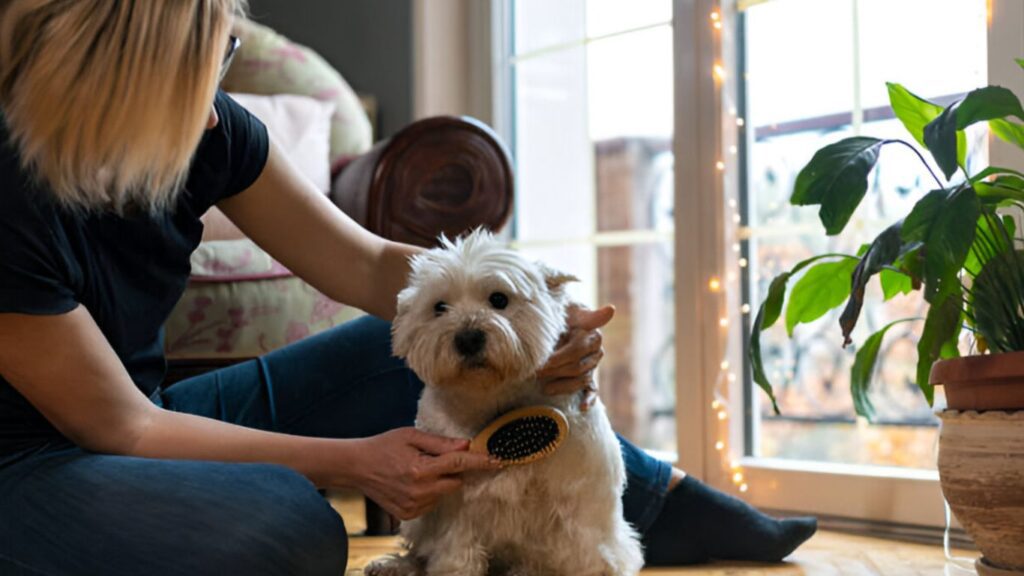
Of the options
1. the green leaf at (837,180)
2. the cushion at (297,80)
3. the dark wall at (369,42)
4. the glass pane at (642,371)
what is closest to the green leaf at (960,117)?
the green leaf at (837,180)

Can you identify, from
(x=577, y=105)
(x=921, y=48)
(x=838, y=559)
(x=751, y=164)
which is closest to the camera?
(x=838, y=559)

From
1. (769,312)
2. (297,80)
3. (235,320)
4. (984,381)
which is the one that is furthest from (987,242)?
(297,80)

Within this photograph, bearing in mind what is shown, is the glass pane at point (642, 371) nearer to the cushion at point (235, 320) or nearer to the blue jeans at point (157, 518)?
the cushion at point (235, 320)

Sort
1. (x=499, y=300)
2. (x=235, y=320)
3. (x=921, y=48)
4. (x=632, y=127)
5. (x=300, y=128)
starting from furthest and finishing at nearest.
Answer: (x=632, y=127), (x=300, y=128), (x=921, y=48), (x=235, y=320), (x=499, y=300)

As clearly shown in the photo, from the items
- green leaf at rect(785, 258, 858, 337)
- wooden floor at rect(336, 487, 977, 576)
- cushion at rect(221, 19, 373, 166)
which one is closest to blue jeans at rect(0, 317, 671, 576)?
wooden floor at rect(336, 487, 977, 576)

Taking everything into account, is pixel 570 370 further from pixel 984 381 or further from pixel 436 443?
pixel 984 381

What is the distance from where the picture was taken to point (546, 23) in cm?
305

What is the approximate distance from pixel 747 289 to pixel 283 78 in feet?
4.20

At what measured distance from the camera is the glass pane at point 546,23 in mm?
2971

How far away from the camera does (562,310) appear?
1.37 m

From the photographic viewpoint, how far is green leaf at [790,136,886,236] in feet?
5.22

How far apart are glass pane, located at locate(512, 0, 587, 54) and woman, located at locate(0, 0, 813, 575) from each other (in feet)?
5.36

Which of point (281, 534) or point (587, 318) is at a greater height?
point (587, 318)

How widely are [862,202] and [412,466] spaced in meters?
1.49
